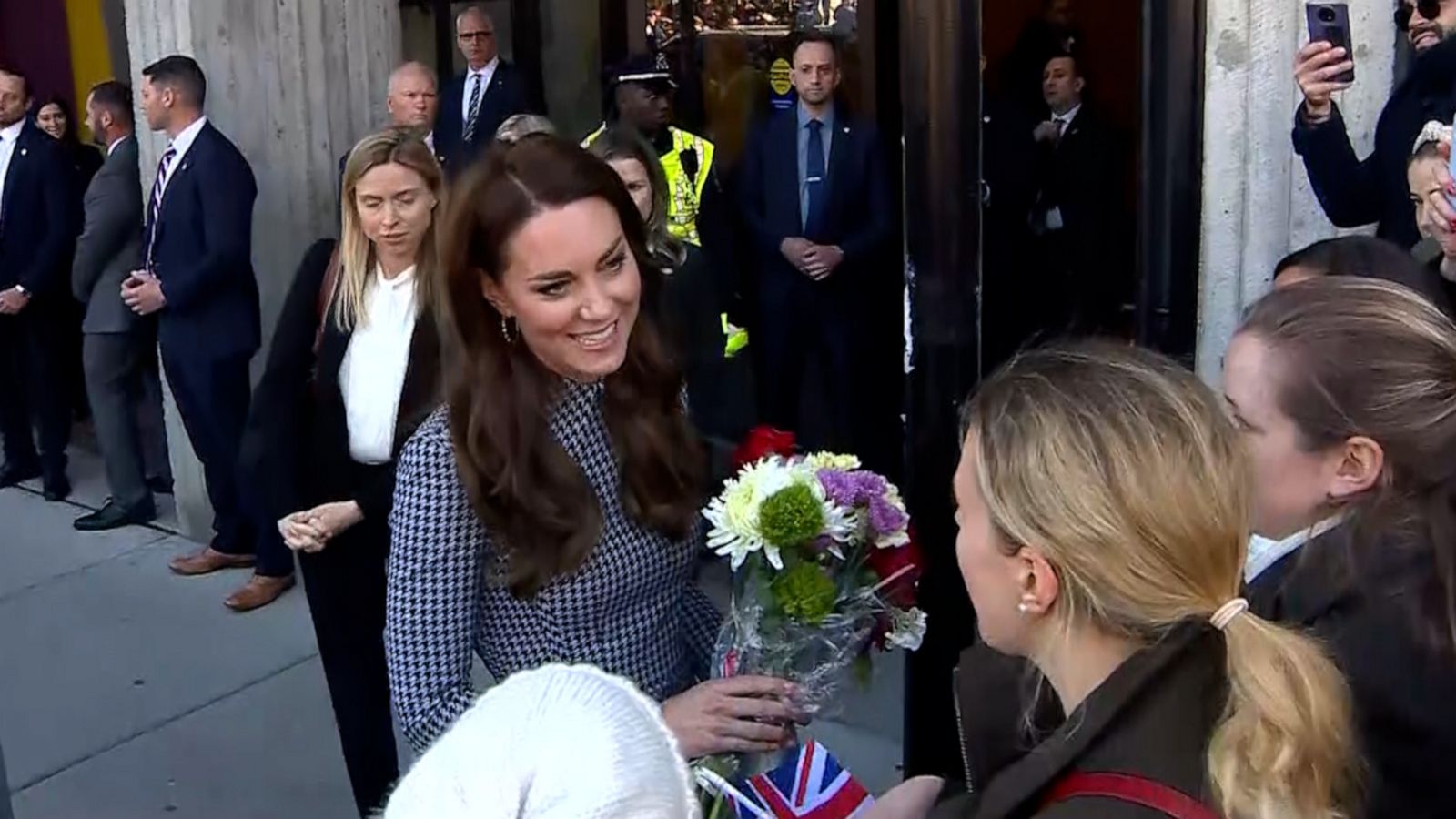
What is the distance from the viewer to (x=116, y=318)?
6605 millimetres

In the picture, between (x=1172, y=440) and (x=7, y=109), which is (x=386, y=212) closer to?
(x=1172, y=440)

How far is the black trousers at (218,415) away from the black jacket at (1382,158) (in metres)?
4.03

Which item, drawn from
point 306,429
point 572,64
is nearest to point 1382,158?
point 306,429

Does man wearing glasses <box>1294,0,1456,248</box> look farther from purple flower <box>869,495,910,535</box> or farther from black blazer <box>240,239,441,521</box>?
black blazer <box>240,239,441,521</box>

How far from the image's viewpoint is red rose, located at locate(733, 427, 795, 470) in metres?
2.19

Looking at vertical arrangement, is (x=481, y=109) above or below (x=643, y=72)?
below

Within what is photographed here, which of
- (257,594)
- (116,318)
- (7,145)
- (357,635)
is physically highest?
(7,145)

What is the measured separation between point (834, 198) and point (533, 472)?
408cm

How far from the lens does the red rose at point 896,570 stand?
2.08 m

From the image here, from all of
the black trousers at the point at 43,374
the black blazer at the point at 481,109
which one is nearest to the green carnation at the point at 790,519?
the black blazer at the point at 481,109

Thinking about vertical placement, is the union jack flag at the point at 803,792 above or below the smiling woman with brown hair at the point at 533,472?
below

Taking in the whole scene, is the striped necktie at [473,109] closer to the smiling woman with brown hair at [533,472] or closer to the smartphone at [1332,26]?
the smartphone at [1332,26]

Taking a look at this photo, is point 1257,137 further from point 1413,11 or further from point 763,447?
point 763,447

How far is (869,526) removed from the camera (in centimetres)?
206
